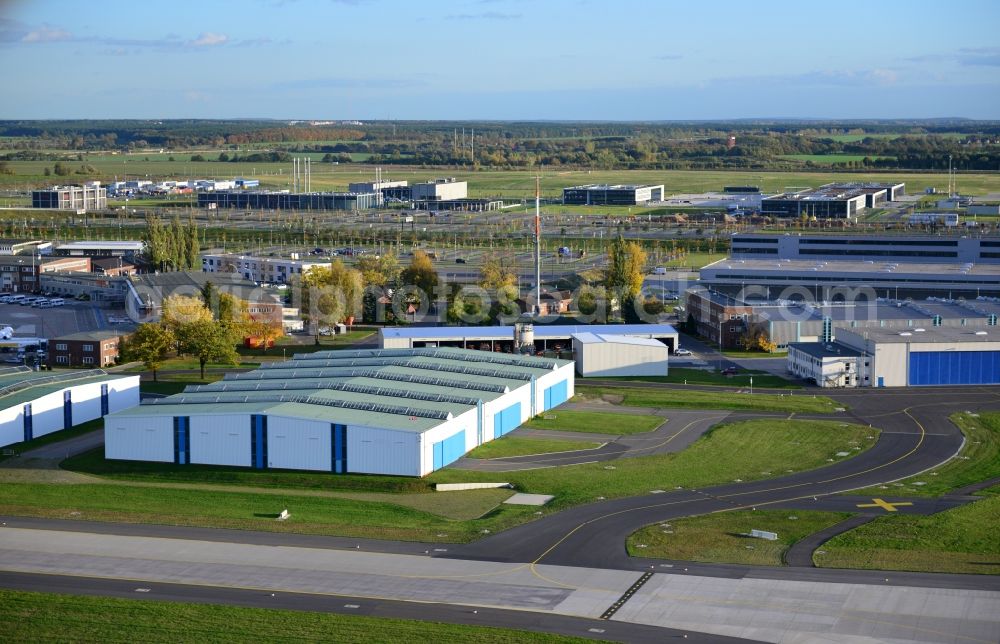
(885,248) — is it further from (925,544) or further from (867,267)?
(925,544)

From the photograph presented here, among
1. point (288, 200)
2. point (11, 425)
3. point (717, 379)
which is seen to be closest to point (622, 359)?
point (717, 379)

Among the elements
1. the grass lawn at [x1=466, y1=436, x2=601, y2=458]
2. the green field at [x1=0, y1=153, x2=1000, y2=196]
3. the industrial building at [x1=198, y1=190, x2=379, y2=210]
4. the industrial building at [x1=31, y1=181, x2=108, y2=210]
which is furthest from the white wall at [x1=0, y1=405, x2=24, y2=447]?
the green field at [x1=0, y1=153, x2=1000, y2=196]

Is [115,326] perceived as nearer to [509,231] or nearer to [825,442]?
[825,442]

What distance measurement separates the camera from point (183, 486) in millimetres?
20641

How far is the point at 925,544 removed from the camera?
17.1 m

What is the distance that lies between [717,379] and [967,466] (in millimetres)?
9003

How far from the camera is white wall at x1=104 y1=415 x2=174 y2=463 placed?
869 inches

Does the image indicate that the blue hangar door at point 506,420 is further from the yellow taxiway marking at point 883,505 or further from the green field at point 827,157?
the green field at point 827,157

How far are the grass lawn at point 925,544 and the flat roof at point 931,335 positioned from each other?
10942mm

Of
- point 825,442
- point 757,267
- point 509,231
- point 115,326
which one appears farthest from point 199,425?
point 509,231

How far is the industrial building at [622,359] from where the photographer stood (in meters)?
30.9

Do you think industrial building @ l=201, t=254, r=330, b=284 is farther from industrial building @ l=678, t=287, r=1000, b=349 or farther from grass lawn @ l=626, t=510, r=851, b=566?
grass lawn @ l=626, t=510, r=851, b=566

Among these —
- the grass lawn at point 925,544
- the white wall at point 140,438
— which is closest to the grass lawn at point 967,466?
the grass lawn at point 925,544

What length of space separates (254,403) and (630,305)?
1776cm
